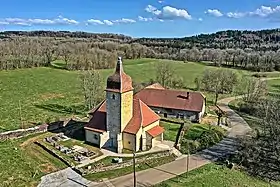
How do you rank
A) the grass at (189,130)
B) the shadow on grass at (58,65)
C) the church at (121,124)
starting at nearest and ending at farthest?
the church at (121,124) < the grass at (189,130) < the shadow on grass at (58,65)

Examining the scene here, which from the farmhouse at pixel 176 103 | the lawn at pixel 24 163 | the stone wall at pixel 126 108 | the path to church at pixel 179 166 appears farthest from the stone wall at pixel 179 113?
the lawn at pixel 24 163

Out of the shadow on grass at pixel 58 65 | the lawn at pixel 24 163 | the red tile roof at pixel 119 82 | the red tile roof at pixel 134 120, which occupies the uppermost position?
the red tile roof at pixel 119 82

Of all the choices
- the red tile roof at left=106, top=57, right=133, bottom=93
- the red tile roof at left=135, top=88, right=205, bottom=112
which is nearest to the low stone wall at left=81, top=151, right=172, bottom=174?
the red tile roof at left=106, top=57, right=133, bottom=93

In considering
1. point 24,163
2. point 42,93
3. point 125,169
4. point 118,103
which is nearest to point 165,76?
point 42,93

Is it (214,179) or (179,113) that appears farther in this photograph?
(179,113)

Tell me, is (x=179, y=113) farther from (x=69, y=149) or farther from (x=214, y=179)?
(x=214, y=179)

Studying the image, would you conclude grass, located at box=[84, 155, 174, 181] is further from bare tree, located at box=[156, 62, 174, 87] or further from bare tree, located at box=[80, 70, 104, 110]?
bare tree, located at box=[156, 62, 174, 87]

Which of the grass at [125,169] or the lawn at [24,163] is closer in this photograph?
the lawn at [24,163]

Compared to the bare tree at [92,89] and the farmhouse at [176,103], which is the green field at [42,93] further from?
the farmhouse at [176,103]
